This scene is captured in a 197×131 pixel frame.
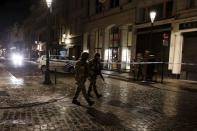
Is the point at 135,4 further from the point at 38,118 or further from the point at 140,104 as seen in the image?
the point at 38,118

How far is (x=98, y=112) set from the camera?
9.75m

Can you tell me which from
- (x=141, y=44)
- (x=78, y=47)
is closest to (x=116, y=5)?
(x=141, y=44)

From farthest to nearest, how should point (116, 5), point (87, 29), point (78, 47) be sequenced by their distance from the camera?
point (78, 47)
point (87, 29)
point (116, 5)

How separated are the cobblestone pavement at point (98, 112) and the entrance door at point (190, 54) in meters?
8.67

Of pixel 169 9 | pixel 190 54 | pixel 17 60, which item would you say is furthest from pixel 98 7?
pixel 17 60

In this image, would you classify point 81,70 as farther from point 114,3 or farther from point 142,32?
point 114,3

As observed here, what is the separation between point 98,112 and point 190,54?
46.8ft

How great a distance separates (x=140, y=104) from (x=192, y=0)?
1350cm

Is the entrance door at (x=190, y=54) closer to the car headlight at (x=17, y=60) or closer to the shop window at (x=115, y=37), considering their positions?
the shop window at (x=115, y=37)

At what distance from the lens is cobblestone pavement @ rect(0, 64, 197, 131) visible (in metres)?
8.04

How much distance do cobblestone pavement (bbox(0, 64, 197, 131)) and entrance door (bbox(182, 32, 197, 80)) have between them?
867 cm

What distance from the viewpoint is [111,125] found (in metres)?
8.12

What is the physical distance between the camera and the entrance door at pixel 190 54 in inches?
869

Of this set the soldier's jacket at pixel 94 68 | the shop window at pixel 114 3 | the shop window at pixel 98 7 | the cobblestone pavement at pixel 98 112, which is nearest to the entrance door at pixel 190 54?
the cobblestone pavement at pixel 98 112
